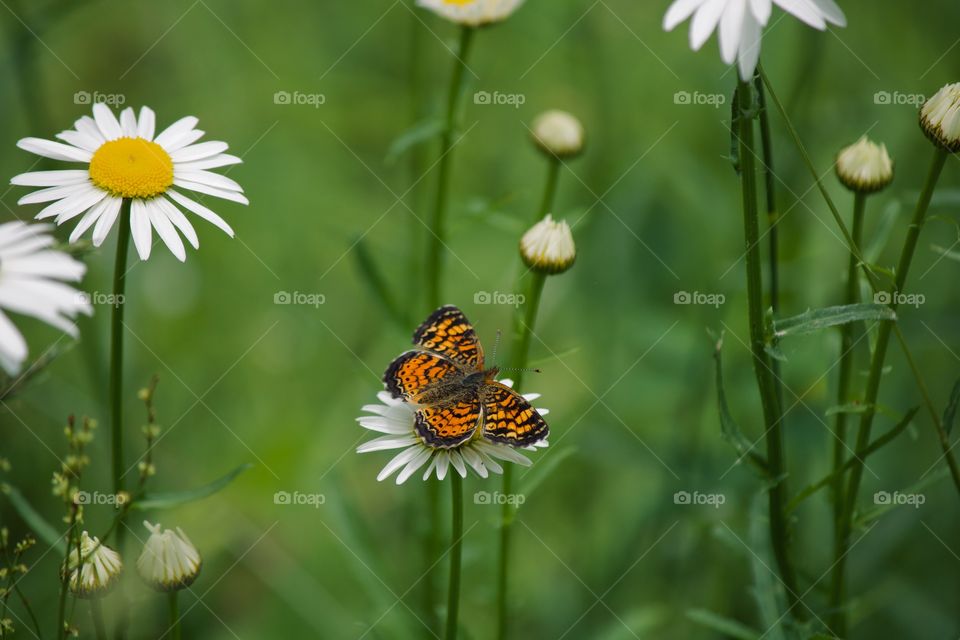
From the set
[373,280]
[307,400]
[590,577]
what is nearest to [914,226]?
[373,280]

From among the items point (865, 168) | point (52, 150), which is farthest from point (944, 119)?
point (52, 150)

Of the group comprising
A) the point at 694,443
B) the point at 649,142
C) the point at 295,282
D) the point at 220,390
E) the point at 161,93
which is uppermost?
the point at 161,93

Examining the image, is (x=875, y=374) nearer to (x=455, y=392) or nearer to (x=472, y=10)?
(x=455, y=392)

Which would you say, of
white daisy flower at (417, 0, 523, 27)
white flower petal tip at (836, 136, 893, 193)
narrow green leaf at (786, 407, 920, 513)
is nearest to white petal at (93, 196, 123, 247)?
white daisy flower at (417, 0, 523, 27)

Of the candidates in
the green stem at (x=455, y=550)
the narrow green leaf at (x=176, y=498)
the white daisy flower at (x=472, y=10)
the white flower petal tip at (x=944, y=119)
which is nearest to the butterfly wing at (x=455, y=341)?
the green stem at (x=455, y=550)

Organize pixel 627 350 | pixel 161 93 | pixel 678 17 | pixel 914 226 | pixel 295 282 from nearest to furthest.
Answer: pixel 678 17 < pixel 914 226 < pixel 627 350 < pixel 295 282 < pixel 161 93

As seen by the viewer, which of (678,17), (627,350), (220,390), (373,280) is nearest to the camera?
(678,17)

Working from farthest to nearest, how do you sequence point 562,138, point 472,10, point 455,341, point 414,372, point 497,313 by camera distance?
point 497,313, point 562,138, point 472,10, point 455,341, point 414,372

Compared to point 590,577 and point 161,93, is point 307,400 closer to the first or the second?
point 590,577
